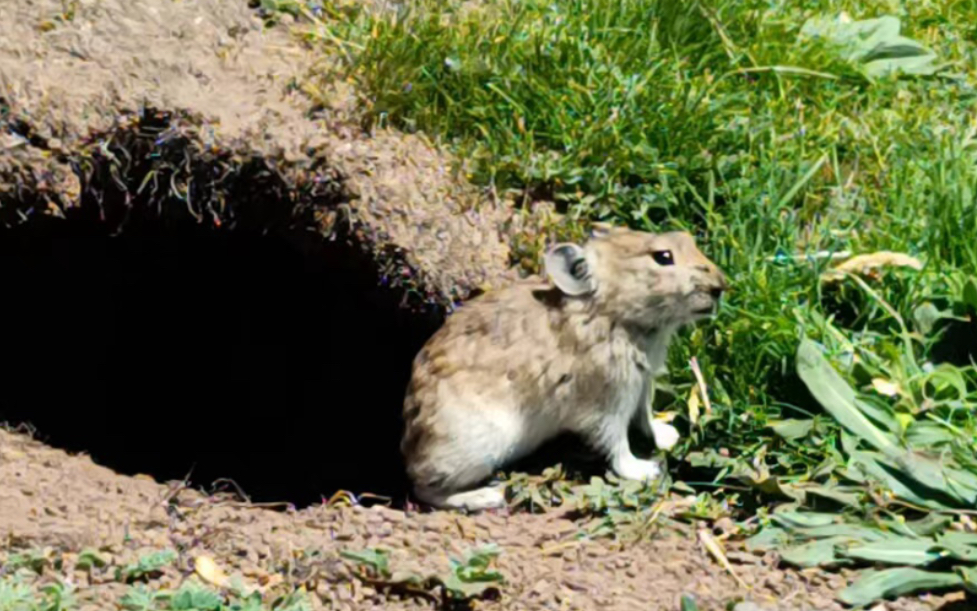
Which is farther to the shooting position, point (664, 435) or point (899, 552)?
point (664, 435)

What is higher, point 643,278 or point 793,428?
point 643,278

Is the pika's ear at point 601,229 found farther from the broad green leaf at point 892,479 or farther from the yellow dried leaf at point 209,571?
the yellow dried leaf at point 209,571

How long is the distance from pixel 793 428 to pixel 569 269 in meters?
1.01

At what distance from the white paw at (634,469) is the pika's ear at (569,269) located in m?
0.65

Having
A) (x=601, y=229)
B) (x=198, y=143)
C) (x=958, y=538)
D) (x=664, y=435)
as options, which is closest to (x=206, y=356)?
(x=198, y=143)

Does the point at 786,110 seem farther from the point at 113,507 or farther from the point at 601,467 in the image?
the point at 113,507

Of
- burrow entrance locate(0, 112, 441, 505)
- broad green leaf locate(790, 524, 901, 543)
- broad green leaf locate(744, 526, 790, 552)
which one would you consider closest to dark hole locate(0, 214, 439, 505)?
burrow entrance locate(0, 112, 441, 505)

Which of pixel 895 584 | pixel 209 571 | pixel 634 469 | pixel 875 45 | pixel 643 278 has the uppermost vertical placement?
pixel 875 45

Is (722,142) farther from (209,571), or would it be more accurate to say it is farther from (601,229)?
(209,571)

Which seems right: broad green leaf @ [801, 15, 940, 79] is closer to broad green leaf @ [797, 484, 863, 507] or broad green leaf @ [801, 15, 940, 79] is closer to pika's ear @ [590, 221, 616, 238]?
pika's ear @ [590, 221, 616, 238]

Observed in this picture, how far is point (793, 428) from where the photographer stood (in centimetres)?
639

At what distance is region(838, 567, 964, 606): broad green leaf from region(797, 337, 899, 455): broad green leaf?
27.4 inches

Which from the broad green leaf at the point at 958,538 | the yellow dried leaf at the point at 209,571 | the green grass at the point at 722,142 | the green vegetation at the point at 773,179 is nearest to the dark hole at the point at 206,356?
the green grass at the point at 722,142

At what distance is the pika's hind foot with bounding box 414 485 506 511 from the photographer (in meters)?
6.38
